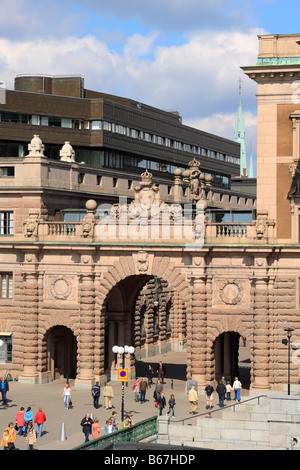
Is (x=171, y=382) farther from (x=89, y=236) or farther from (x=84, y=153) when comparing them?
(x=84, y=153)

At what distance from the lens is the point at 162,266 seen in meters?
74.5

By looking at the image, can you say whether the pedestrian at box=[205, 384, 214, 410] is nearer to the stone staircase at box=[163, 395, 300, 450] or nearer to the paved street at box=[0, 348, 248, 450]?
the paved street at box=[0, 348, 248, 450]

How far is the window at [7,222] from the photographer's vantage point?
7988cm

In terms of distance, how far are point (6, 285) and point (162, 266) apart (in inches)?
506

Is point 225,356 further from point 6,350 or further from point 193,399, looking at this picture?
point 6,350

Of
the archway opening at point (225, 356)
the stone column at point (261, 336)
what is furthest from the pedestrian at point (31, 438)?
the archway opening at point (225, 356)

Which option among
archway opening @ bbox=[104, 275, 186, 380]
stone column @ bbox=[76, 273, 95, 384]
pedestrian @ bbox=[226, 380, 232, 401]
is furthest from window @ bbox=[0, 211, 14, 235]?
pedestrian @ bbox=[226, 380, 232, 401]

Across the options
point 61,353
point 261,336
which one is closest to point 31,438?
point 261,336

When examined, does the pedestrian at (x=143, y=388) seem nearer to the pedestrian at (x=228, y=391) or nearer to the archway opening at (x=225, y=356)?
the pedestrian at (x=228, y=391)

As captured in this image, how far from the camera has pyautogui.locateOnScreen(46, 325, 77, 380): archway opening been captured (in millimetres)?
78562

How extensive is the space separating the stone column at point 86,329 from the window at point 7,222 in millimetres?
7719

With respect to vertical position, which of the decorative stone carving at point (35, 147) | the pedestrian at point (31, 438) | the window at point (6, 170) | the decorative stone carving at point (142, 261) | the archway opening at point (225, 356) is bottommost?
the pedestrian at point (31, 438)

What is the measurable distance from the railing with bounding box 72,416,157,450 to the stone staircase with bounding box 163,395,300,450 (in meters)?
1.35
